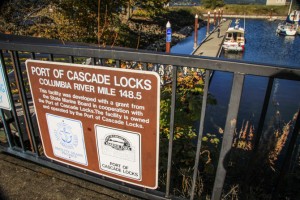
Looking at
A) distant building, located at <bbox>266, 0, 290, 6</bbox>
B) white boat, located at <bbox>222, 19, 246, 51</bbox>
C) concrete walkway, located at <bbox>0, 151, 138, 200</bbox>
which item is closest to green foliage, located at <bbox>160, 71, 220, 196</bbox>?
concrete walkway, located at <bbox>0, 151, 138, 200</bbox>

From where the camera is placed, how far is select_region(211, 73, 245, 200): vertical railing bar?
1.43 m

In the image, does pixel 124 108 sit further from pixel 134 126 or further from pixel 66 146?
pixel 66 146

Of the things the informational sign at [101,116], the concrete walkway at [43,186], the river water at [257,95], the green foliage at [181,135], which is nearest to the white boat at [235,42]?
the river water at [257,95]

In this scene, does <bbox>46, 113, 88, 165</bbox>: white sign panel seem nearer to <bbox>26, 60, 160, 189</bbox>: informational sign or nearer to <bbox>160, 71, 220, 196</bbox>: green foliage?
<bbox>26, 60, 160, 189</bbox>: informational sign

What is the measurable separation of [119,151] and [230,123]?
0.86 metres

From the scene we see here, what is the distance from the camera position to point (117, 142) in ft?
6.19

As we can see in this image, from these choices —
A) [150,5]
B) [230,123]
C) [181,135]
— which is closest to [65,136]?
[230,123]

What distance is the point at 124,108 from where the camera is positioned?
1715 mm

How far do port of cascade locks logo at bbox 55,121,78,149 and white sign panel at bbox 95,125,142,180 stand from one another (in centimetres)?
26

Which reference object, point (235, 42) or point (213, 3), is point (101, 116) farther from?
point (213, 3)

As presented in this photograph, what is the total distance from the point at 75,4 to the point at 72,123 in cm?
1090

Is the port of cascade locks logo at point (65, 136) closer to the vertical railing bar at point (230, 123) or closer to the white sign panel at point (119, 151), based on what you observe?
the white sign panel at point (119, 151)

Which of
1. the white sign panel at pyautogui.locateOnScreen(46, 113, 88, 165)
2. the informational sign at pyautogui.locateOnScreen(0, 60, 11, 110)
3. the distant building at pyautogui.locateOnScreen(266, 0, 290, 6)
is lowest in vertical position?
the distant building at pyautogui.locateOnScreen(266, 0, 290, 6)

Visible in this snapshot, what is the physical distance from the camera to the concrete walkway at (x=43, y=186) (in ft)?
7.17
